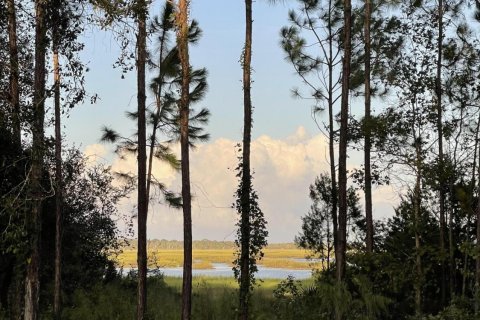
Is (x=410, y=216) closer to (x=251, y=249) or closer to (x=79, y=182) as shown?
(x=251, y=249)

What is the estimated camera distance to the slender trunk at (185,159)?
46.4 feet

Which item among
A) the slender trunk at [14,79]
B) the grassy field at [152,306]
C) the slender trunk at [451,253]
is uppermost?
the slender trunk at [14,79]

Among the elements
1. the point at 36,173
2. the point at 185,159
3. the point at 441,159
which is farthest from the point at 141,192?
the point at 441,159

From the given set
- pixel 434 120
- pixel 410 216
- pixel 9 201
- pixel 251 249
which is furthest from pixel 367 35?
pixel 9 201

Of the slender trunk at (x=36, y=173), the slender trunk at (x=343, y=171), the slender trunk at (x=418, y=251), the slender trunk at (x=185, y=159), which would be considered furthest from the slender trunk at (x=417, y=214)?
the slender trunk at (x=36, y=173)

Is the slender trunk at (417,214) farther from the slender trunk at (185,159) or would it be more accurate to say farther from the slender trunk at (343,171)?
the slender trunk at (185,159)

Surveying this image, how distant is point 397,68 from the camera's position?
62.2 feet

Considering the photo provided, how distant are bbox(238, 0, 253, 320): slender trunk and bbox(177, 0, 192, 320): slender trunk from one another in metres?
1.70

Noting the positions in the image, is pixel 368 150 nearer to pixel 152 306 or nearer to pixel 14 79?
pixel 152 306

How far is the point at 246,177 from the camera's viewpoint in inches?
621

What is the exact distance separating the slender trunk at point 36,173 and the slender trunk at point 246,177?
658cm

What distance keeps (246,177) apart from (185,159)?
83.1 inches

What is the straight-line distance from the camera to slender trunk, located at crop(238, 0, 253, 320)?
15.2 m

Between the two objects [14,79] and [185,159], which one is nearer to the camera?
[14,79]
